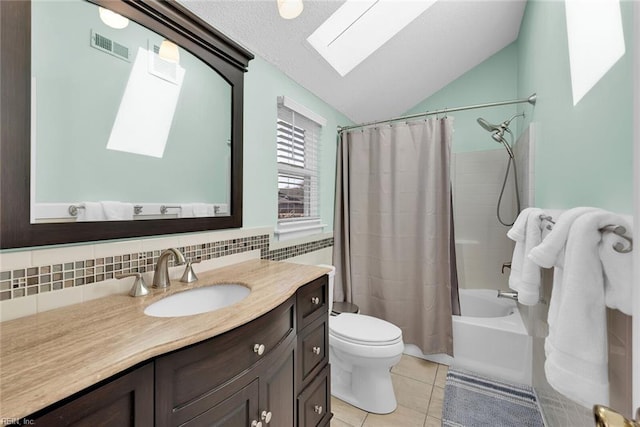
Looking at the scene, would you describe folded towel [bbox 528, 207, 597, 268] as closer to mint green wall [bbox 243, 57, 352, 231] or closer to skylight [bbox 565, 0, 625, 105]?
skylight [bbox 565, 0, 625, 105]

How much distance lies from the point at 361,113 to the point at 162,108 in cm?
200

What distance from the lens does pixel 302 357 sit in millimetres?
1137

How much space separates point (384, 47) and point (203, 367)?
7.67ft

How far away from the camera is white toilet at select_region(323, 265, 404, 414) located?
1549 mm

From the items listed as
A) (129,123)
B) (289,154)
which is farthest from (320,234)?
(129,123)

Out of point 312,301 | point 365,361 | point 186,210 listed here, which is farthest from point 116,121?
point 365,361

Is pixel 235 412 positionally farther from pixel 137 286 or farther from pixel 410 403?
pixel 410 403

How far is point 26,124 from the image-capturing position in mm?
781

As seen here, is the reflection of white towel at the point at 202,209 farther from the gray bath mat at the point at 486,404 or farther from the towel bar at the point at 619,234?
the gray bath mat at the point at 486,404

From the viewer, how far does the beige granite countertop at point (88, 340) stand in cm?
45

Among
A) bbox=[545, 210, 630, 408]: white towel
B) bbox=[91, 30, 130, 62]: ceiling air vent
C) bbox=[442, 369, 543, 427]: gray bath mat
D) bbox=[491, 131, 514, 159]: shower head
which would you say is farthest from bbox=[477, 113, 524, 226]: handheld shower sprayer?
bbox=[91, 30, 130, 62]: ceiling air vent

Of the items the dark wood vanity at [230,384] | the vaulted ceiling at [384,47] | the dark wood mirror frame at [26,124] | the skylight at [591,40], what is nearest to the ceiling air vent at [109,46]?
the dark wood mirror frame at [26,124]

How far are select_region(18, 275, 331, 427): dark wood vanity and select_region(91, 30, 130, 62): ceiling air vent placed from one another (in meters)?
1.09

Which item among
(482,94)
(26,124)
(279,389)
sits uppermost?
(482,94)
